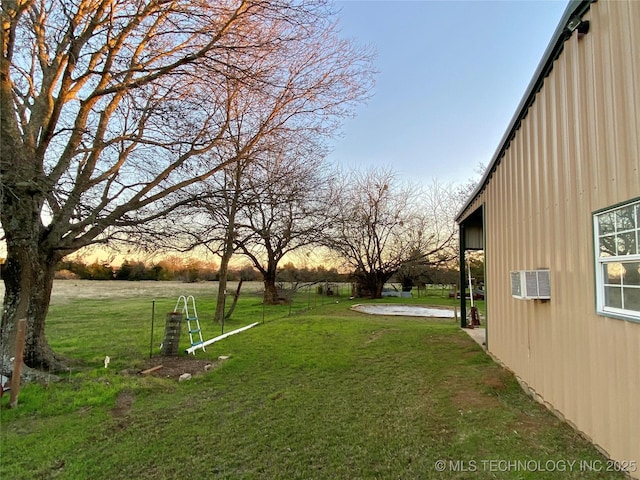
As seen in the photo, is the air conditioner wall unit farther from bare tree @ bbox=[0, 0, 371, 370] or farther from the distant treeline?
Answer: the distant treeline

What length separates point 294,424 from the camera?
3.59 m

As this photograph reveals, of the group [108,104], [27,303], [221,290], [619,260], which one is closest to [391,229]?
[221,290]

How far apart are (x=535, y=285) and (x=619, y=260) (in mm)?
1329

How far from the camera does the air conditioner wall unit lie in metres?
3.86

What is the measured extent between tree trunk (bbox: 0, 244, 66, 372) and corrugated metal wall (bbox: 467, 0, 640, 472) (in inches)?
256

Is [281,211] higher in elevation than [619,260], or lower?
higher

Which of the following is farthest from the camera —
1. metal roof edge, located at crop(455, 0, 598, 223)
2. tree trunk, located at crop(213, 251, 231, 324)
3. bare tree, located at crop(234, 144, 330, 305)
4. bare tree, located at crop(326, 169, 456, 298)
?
bare tree, located at crop(326, 169, 456, 298)

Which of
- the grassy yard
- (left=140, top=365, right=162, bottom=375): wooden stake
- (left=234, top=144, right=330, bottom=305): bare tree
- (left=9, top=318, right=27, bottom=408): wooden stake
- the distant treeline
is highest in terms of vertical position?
(left=234, top=144, right=330, bottom=305): bare tree

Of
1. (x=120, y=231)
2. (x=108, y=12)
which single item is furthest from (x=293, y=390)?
(x=108, y=12)

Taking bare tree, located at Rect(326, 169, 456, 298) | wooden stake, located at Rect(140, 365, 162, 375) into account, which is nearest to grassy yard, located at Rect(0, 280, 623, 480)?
wooden stake, located at Rect(140, 365, 162, 375)

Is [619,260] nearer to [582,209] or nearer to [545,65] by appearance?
[582,209]

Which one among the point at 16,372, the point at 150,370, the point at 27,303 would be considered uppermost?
the point at 27,303

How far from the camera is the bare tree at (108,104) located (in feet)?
15.9

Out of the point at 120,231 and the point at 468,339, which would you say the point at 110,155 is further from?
the point at 468,339
